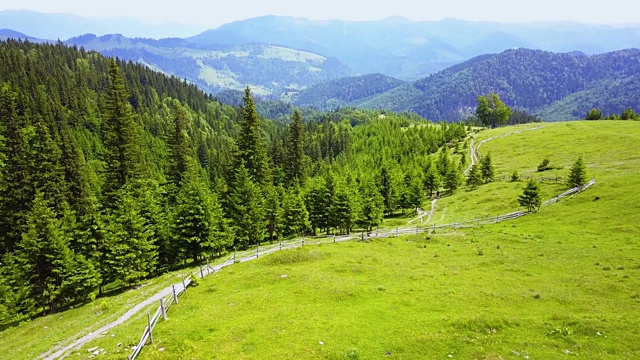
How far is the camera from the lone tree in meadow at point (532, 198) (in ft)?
228

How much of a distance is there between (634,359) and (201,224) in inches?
1940

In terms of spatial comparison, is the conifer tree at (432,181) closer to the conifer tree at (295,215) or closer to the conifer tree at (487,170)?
the conifer tree at (487,170)

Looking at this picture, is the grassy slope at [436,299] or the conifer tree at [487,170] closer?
the grassy slope at [436,299]

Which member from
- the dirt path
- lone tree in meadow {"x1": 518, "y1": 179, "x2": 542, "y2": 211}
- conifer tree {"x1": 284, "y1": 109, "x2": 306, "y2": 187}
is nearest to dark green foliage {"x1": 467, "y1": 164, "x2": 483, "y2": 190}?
lone tree in meadow {"x1": 518, "y1": 179, "x2": 542, "y2": 211}

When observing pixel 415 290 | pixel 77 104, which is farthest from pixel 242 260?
pixel 77 104

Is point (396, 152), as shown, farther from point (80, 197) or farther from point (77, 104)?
point (77, 104)

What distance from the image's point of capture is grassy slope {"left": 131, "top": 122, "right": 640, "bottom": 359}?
22.7 meters

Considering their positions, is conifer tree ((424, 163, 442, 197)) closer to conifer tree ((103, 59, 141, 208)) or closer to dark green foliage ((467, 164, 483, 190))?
dark green foliage ((467, 164, 483, 190))

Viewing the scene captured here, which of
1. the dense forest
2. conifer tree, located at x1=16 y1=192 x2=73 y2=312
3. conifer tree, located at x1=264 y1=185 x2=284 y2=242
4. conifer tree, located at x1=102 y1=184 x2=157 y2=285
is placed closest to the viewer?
conifer tree, located at x1=16 y1=192 x2=73 y2=312

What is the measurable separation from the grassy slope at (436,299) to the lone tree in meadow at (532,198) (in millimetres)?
9345

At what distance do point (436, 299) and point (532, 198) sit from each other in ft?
168

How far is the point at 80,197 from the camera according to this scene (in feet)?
240

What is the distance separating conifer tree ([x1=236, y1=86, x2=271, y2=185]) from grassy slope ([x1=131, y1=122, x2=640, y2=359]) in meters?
26.8

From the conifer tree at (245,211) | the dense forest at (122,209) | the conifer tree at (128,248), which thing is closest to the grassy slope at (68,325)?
the conifer tree at (128,248)
